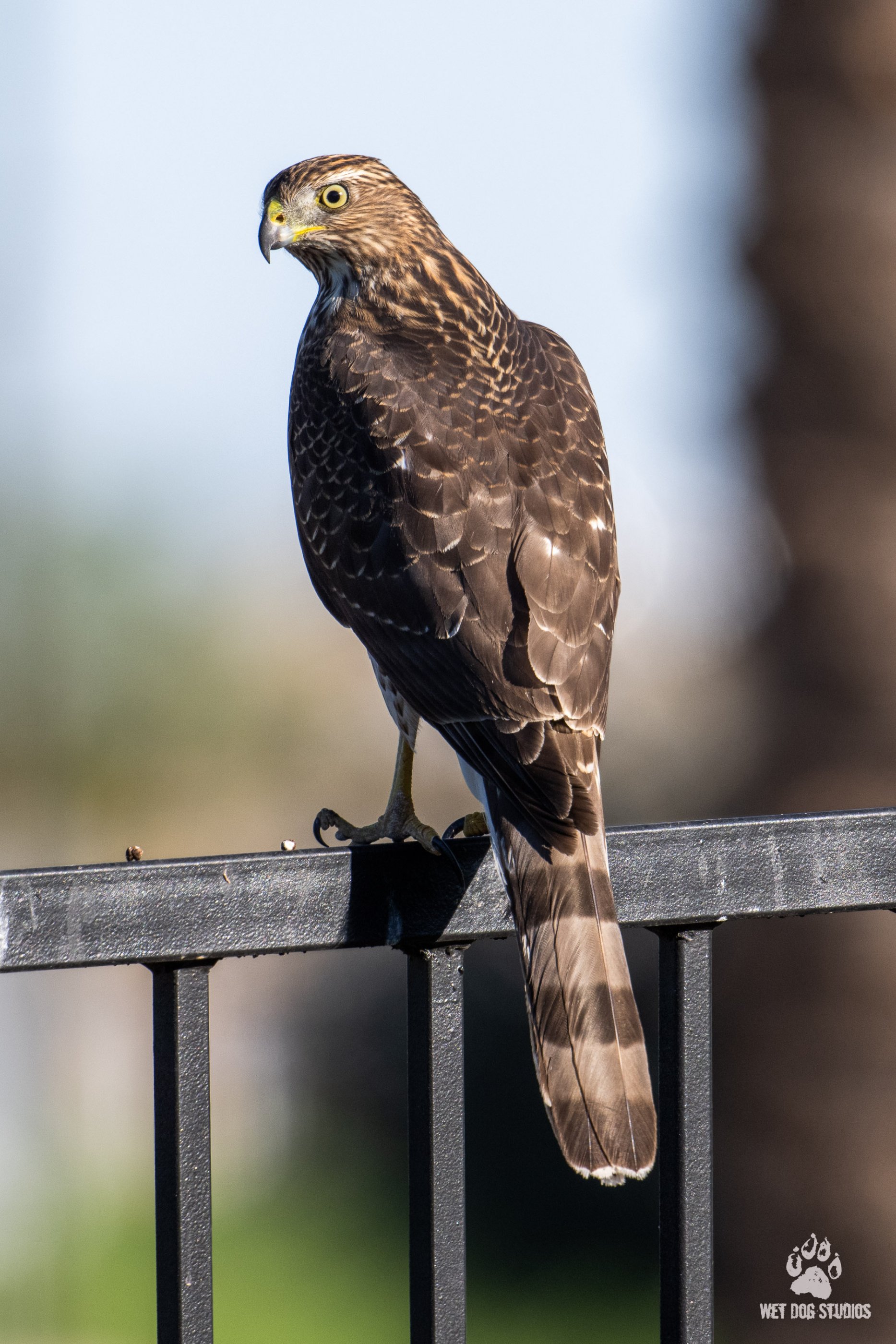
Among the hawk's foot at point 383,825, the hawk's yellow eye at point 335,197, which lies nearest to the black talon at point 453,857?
the hawk's foot at point 383,825

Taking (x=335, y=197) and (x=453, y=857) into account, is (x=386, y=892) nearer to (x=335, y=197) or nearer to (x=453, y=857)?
(x=453, y=857)

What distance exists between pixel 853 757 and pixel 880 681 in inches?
10.5

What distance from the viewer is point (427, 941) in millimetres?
1679

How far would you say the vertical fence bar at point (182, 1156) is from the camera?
4.92 feet

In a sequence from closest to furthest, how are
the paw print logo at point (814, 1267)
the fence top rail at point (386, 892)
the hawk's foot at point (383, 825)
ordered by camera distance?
the fence top rail at point (386, 892) → the hawk's foot at point (383, 825) → the paw print logo at point (814, 1267)

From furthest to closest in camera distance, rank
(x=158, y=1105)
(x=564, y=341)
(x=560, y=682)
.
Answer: (x=564, y=341) → (x=560, y=682) → (x=158, y=1105)

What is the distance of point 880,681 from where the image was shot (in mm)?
5207

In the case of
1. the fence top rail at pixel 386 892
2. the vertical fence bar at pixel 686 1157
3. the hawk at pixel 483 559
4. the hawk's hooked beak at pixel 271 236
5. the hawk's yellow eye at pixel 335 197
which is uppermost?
the hawk's yellow eye at pixel 335 197

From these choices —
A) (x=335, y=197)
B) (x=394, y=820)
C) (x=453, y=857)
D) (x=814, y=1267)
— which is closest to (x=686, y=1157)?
(x=453, y=857)

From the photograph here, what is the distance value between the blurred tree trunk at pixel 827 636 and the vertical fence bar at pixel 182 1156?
3.87 m

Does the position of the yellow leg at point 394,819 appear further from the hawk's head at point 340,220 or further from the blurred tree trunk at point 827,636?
the blurred tree trunk at point 827,636

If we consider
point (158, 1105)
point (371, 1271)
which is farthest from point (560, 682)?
point (371, 1271)

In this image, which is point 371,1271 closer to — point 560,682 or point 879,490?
point 879,490

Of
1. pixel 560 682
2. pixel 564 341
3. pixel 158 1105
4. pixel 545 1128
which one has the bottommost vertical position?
pixel 545 1128
